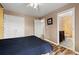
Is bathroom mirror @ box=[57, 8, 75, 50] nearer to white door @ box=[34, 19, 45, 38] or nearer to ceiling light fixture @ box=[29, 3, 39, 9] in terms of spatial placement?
white door @ box=[34, 19, 45, 38]

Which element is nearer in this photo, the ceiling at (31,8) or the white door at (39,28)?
the ceiling at (31,8)

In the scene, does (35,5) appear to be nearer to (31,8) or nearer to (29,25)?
(31,8)

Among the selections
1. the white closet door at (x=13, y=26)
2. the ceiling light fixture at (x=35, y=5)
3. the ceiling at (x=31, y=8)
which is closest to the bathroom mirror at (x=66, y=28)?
the ceiling at (x=31, y=8)

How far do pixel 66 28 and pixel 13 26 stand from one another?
76cm

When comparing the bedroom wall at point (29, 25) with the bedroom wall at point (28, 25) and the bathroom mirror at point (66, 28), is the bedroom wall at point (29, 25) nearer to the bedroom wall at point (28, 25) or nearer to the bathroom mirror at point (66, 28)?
the bedroom wall at point (28, 25)

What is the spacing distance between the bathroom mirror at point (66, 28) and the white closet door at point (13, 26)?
22.0 inches

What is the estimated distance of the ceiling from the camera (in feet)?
4.53

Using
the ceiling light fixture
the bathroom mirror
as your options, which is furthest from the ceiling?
the bathroom mirror

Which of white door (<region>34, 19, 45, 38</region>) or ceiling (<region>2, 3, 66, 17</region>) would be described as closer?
ceiling (<region>2, 3, 66, 17</region>)

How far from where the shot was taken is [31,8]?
1.42m

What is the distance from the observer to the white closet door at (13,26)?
1.40 m

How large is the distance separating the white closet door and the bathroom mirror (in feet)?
1.83

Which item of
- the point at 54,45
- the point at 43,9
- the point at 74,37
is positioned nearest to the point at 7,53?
the point at 54,45
